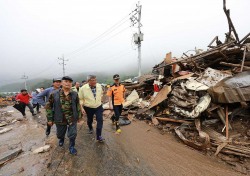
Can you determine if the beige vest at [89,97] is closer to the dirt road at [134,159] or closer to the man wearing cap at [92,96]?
the man wearing cap at [92,96]

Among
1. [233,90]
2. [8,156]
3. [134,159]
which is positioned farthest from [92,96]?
[233,90]

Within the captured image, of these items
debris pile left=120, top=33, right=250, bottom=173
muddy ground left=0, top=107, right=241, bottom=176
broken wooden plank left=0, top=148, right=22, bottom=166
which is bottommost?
broken wooden plank left=0, top=148, right=22, bottom=166

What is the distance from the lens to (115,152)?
4180mm

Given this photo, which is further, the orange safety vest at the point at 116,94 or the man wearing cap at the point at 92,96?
the orange safety vest at the point at 116,94

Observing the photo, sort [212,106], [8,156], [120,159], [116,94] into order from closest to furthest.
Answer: [120,159]
[8,156]
[212,106]
[116,94]

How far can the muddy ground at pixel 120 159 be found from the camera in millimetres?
3383

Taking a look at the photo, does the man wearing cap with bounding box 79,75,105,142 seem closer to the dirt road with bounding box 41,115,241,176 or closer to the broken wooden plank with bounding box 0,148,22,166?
the dirt road with bounding box 41,115,241,176

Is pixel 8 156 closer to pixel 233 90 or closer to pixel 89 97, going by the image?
pixel 89 97

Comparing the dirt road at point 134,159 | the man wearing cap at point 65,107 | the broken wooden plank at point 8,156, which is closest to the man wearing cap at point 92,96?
the man wearing cap at point 65,107

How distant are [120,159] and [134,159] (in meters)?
0.32

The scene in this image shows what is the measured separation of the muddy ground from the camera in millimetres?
3383

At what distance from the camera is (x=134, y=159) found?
383cm

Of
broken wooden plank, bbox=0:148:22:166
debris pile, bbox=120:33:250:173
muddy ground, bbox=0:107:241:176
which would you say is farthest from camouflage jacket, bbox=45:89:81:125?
debris pile, bbox=120:33:250:173

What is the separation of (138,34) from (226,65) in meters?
A: 11.3
